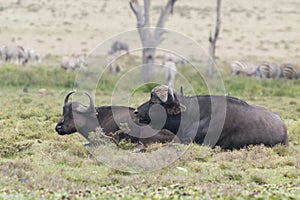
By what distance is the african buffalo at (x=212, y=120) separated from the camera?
11.7 metres

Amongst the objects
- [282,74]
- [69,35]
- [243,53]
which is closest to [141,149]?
[282,74]

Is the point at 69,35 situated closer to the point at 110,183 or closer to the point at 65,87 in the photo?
the point at 65,87

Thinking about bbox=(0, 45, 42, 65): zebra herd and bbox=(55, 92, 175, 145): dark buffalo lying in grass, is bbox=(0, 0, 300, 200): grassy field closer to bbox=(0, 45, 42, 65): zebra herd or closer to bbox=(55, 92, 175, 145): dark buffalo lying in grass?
bbox=(55, 92, 175, 145): dark buffalo lying in grass

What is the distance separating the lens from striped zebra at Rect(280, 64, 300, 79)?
3092 centimetres

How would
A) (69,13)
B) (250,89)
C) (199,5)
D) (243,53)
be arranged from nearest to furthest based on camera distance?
(250,89) → (243,53) → (69,13) → (199,5)

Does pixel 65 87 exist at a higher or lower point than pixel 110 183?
lower

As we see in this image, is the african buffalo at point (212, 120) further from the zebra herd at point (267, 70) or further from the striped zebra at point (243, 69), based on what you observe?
the striped zebra at point (243, 69)

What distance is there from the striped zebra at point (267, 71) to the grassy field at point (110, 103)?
2592 mm

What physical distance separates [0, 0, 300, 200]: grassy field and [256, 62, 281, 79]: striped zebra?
259cm

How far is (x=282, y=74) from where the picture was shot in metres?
31.5

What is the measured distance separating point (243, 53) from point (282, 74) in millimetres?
13650

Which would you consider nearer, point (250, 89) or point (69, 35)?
point (250, 89)

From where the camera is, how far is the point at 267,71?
3238cm

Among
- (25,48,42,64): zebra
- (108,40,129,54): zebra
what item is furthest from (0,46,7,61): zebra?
(108,40,129,54): zebra
